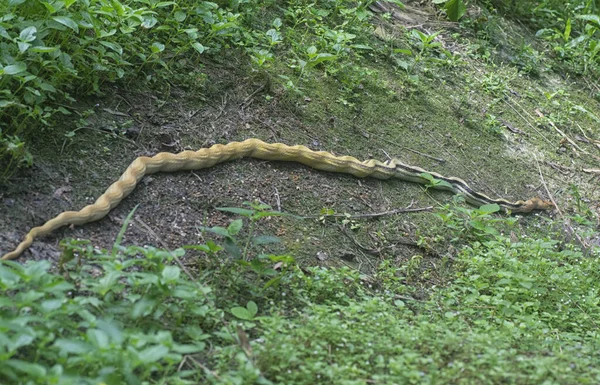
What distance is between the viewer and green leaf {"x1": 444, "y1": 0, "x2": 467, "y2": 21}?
9203 mm

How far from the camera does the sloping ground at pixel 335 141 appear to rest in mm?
5055

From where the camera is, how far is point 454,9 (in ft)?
30.3

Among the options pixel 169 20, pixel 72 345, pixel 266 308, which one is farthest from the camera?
pixel 169 20

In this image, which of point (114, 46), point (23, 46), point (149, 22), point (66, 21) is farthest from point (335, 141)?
point (23, 46)

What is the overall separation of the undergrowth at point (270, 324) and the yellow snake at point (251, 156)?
37 centimetres

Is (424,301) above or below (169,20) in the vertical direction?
below

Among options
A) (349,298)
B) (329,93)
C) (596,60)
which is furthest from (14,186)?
(596,60)

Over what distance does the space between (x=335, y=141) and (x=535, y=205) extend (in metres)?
2.07

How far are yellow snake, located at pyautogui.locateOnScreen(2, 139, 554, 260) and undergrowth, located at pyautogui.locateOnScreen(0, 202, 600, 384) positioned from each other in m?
0.37

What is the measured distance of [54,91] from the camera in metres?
5.03

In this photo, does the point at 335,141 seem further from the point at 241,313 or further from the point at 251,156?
the point at 241,313

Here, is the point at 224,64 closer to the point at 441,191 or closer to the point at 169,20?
the point at 169,20

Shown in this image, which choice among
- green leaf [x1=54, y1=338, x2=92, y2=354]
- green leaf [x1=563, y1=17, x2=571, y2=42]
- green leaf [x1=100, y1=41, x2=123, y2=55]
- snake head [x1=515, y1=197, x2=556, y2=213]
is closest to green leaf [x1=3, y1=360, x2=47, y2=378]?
green leaf [x1=54, y1=338, x2=92, y2=354]

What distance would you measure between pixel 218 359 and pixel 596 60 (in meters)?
8.10
